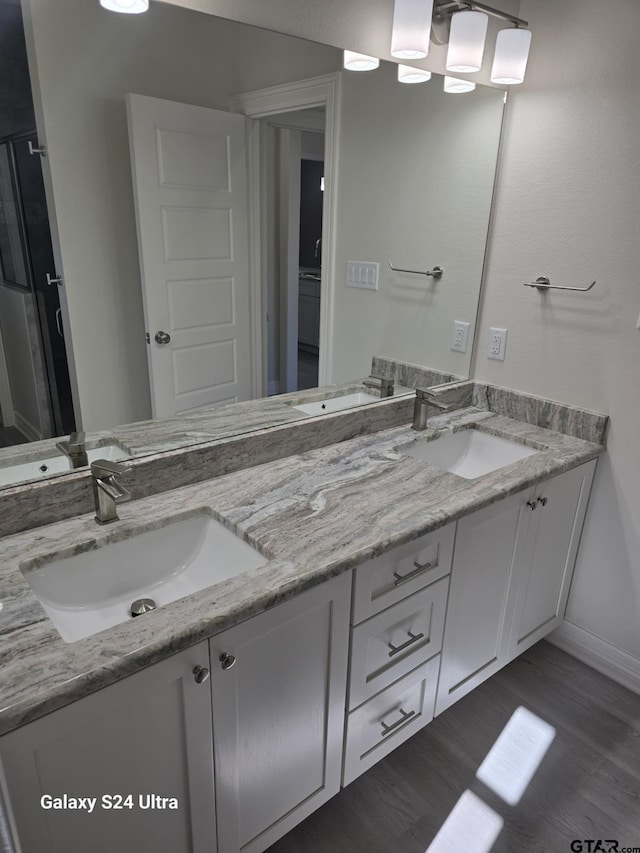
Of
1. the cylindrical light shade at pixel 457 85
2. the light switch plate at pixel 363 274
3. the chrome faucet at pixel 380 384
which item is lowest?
the chrome faucet at pixel 380 384

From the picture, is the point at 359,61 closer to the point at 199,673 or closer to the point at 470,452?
the point at 470,452

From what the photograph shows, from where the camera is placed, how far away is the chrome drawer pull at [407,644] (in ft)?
4.73

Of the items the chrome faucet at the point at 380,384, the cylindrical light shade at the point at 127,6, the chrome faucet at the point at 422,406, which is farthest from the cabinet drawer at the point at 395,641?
the cylindrical light shade at the point at 127,6

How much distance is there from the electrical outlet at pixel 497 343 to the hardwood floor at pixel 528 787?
1182 millimetres

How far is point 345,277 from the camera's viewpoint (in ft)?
6.05

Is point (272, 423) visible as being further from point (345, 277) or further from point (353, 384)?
point (345, 277)

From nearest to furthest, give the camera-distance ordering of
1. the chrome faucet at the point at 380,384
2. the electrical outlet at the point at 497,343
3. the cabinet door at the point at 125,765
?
the cabinet door at the point at 125,765
the chrome faucet at the point at 380,384
the electrical outlet at the point at 497,343

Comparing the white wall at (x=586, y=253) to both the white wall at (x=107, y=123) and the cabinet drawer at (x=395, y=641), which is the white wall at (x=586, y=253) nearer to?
the cabinet drawer at (x=395, y=641)

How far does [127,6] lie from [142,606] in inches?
50.8

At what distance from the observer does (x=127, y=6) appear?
1.20 metres

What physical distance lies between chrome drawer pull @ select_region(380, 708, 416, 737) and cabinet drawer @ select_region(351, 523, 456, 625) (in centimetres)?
40

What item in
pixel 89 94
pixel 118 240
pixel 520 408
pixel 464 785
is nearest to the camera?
pixel 89 94

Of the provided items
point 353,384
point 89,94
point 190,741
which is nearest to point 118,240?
point 89,94

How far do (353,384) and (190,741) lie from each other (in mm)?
1189
